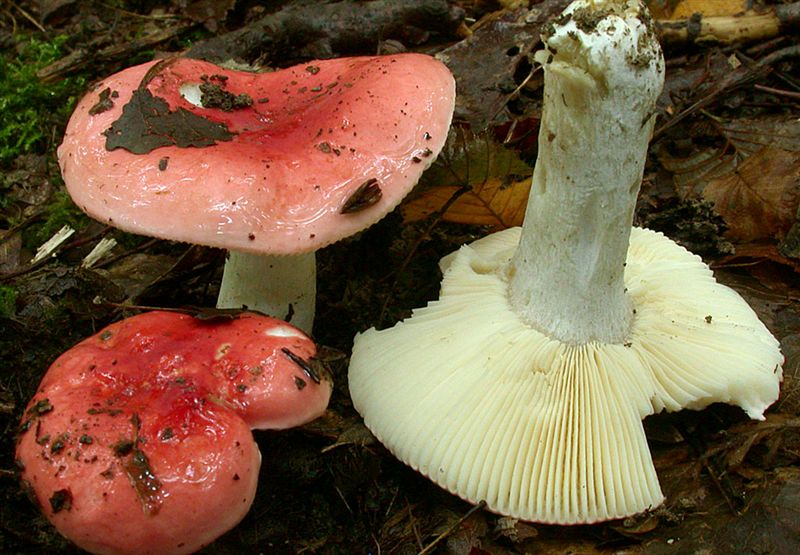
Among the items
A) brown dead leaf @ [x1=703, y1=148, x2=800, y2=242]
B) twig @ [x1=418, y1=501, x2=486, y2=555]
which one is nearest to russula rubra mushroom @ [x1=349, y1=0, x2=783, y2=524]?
twig @ [x1=418, y1=501, x2=486, y2=555]

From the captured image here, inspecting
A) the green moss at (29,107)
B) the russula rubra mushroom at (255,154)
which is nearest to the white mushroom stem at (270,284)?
the russula rubra mushroom at (255,154)

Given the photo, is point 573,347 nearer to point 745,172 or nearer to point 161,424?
point 161,424

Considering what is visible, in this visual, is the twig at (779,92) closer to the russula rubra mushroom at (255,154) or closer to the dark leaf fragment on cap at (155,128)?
the russula rubra mushroom at (255,154)

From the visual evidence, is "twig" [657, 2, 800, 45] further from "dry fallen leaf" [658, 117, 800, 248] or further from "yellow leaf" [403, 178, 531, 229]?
"yellow leaf" [403, 178, 531, 229]

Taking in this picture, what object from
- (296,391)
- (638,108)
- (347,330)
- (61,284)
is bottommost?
(347,330)

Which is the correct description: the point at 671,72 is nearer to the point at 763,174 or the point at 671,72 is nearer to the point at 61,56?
the point at 763,174

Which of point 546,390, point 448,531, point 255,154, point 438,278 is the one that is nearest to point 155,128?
point 255,154

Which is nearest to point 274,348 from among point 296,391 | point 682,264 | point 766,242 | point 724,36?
point 296,391
